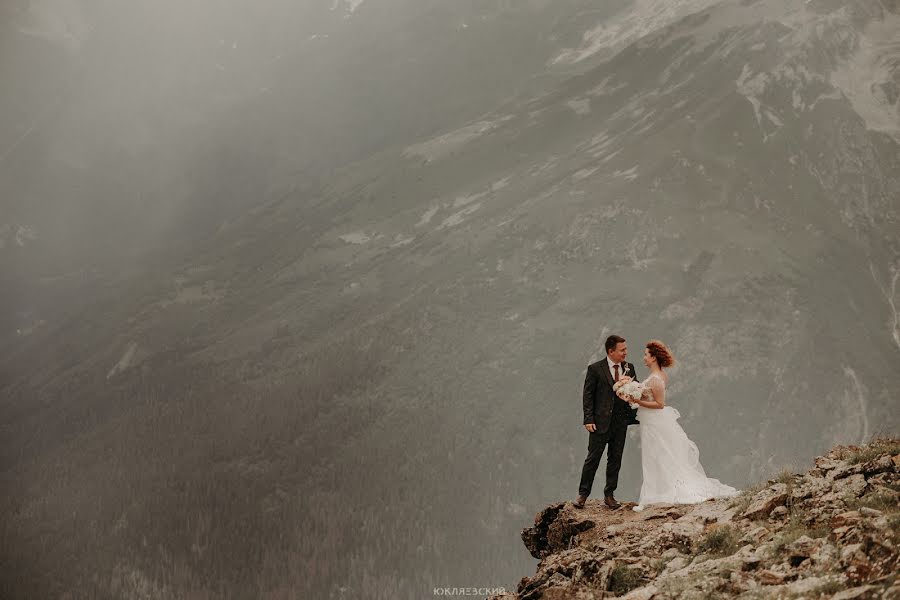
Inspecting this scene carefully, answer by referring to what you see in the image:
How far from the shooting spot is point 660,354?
1745 centimetres

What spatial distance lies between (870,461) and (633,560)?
442cm

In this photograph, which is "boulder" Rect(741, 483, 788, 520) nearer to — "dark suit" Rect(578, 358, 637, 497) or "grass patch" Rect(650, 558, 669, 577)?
"grass patch" Rect(650, 558, 669, 577)

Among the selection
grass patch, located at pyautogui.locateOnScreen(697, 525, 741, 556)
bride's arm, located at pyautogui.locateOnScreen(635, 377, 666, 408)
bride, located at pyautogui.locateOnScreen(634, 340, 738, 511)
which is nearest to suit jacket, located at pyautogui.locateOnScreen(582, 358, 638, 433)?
bride's arm, located at pyautogui.locateOnScreen(635, 377, 666, 408)

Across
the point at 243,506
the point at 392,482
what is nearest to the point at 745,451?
the point at 392,482

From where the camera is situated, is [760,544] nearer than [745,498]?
Yes

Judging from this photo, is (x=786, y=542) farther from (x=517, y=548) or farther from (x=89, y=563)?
(x=89, y=563)

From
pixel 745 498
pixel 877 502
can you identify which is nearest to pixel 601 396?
pixel 745 498

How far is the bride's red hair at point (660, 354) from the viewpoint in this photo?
17328 mm

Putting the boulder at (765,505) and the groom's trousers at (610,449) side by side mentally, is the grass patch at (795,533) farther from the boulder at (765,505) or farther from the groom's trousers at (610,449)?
the groom's trousers at (610,449)

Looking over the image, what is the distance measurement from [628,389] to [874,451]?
4.79 metres

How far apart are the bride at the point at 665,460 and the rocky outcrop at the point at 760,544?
882mm

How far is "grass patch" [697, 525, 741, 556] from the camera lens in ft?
42.1

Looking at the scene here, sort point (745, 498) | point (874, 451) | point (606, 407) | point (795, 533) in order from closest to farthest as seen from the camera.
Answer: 1. point (795, 533)
2. point (874, 451)
3. point (745, 498)
4. point (606, 407)

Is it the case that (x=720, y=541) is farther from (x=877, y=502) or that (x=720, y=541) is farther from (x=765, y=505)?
(x=877, y=502)
